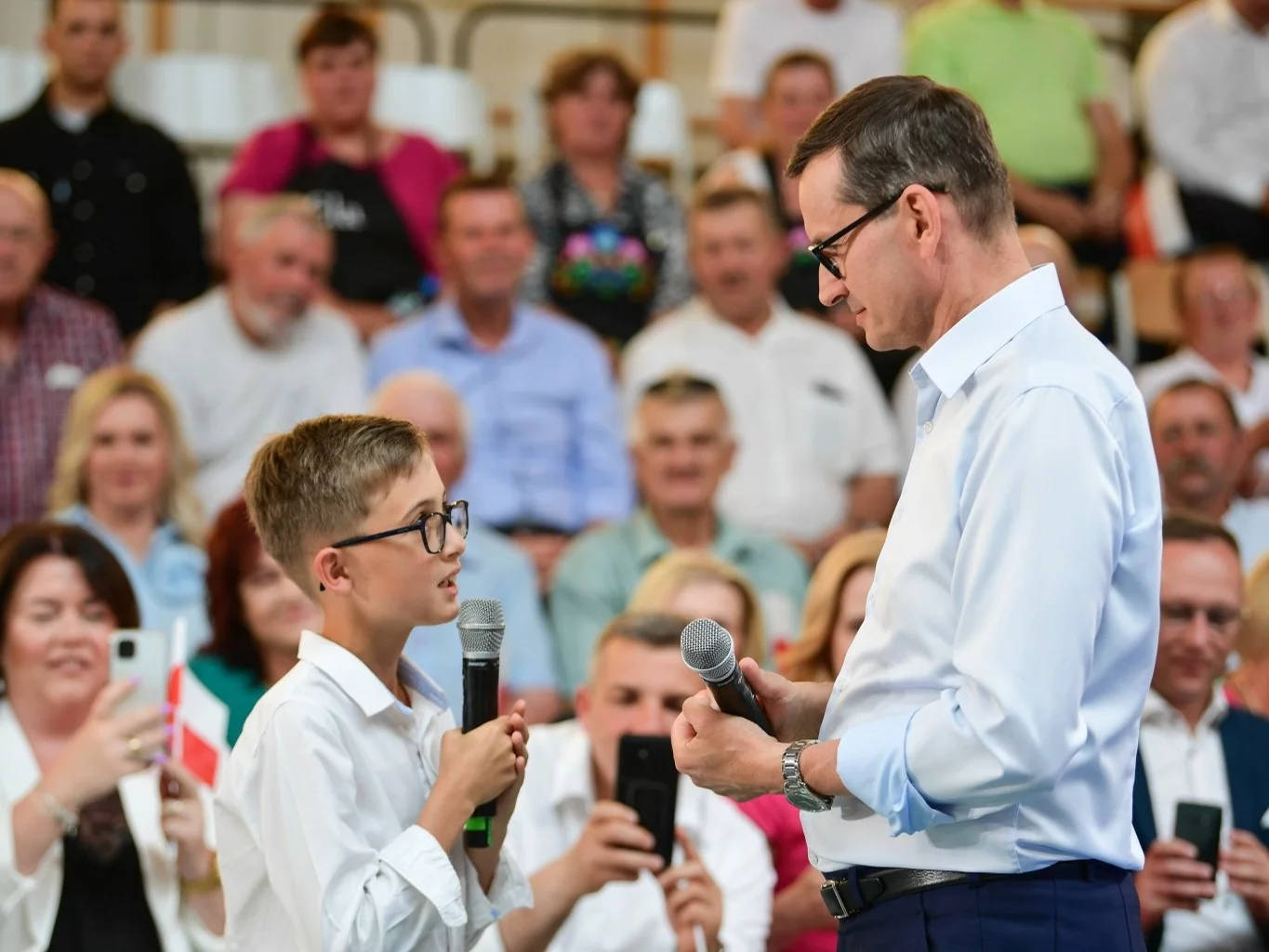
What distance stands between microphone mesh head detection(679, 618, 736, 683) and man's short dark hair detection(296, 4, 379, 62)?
4.30m

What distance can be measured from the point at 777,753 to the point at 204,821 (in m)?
1.69

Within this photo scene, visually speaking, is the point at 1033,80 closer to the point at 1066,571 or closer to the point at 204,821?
the point at 204,821

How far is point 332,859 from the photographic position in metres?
2.06

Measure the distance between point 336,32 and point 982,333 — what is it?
439cm

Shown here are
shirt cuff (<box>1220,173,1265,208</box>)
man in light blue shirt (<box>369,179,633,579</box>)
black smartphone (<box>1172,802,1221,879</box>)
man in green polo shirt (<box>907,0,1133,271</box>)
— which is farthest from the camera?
shirt cuff (<box>1220,173,1265,208</box>)

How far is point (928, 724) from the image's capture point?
1742 millimetres

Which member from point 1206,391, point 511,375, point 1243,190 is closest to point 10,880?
point 511,375

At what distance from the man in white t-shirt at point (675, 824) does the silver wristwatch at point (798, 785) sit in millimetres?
1208

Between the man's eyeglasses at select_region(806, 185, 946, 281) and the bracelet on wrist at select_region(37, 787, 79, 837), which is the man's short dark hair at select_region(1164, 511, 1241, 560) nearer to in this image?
the man's eyeglasses at select_region(806, 185, 946, 281)

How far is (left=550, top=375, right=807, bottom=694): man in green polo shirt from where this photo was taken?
4.72 metres

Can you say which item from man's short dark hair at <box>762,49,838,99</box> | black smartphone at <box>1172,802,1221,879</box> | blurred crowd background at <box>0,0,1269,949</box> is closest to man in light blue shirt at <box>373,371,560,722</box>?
blurred crowd background at <box>0,0,1269,949</box>

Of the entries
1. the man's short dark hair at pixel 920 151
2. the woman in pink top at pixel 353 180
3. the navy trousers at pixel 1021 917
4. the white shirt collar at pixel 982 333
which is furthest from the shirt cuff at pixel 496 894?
the woman in pink top at pixel 353 180

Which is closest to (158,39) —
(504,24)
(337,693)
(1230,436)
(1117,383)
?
(504,24)

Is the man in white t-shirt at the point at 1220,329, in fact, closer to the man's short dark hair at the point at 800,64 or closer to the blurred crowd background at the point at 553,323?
the blurred crowd background at the point at 553,323
